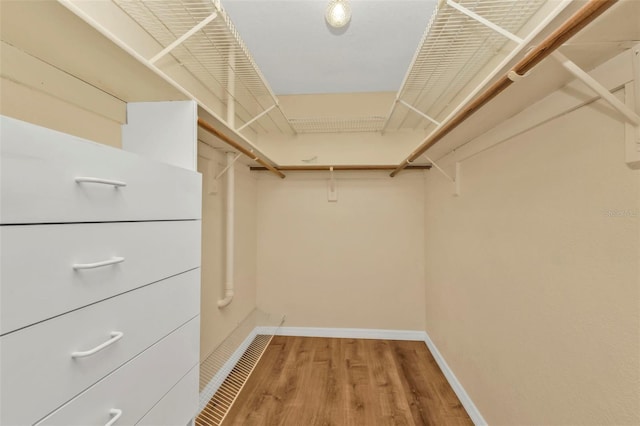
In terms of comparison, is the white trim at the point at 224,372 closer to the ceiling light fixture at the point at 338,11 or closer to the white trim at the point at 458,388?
the white trim at the point at 458,388

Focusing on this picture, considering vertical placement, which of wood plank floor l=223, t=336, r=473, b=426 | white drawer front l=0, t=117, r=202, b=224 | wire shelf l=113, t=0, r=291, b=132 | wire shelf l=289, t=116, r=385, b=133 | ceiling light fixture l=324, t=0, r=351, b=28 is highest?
ceiling light fixture l=324, t=0, r=351, b=28

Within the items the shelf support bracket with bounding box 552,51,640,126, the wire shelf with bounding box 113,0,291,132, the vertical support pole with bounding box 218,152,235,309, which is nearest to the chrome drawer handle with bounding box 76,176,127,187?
the wire shelf with bounding box 113,0,291,132

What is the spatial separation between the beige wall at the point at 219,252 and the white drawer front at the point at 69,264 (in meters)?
0.95

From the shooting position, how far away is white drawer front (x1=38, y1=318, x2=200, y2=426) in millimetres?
619

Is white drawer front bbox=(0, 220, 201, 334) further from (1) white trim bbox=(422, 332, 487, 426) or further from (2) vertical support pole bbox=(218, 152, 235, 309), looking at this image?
(1) white trim bbox=(422, 332, 487, 426)

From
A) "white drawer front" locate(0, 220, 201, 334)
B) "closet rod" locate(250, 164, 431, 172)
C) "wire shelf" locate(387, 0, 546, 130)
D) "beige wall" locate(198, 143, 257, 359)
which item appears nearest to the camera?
"white drawer front" locate(0, 220, 201, 334)

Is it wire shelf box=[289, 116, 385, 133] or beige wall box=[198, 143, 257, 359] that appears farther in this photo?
wire shelf box=[289, 116, 385, 133]

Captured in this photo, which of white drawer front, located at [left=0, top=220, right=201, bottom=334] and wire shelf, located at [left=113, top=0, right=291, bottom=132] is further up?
wire shelf, located at [left=113, top=0, right=291, bottom=132]

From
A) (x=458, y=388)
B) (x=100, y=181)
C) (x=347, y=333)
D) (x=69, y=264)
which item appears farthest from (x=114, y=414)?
(x=347, y=333)

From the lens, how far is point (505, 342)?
4.23ft

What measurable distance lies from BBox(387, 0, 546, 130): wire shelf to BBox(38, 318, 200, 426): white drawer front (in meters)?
1.62

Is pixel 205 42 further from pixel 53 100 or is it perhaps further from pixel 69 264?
pixel 69 264

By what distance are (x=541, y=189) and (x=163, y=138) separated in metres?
1.57

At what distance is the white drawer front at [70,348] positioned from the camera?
19.0 inches
